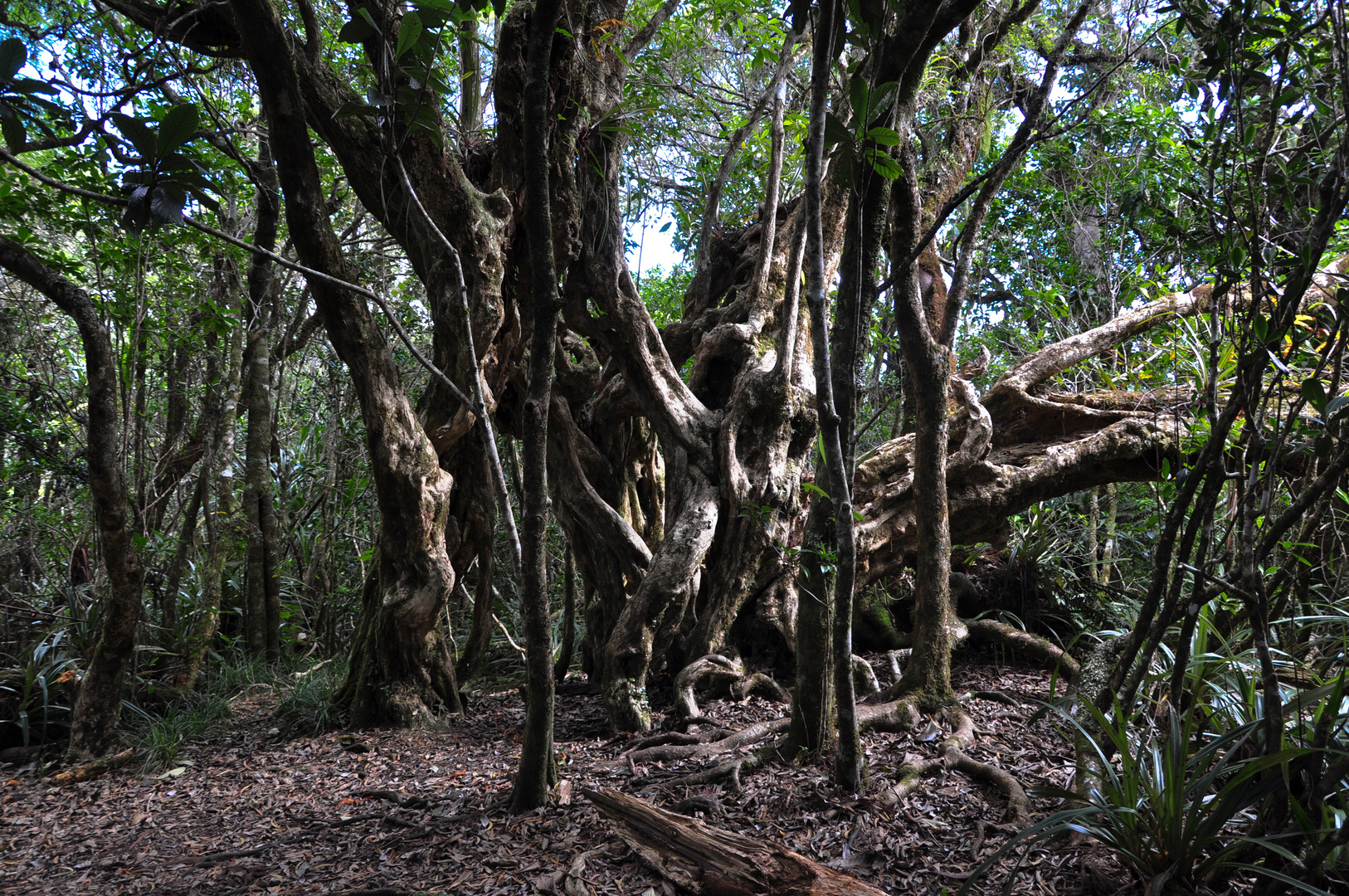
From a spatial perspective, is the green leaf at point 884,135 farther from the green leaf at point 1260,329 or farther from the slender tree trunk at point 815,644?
the slender tree trunk at point 815,644

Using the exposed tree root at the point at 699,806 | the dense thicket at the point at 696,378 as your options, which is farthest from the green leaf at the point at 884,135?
the exposed tree root at the point at 699,806

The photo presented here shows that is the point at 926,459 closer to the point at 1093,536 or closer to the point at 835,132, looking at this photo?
the point at 835,132

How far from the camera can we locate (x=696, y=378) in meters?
5.57

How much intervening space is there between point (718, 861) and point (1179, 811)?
126 cm

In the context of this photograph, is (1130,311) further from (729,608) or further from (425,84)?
(425,84)

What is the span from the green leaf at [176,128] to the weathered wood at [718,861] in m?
2.43

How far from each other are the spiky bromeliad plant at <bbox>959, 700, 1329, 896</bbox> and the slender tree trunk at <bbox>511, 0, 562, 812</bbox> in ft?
5.00

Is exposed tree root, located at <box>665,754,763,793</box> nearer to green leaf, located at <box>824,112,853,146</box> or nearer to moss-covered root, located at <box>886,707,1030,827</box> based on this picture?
moss-covered root, located at <box>886,707,1030,827</box>

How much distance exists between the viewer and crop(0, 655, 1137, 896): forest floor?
7.50ft

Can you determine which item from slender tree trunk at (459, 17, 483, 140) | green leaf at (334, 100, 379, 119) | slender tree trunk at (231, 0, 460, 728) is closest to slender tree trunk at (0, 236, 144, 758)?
slender tree trunk at (231, 0, 460, 728)

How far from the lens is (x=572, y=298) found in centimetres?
498

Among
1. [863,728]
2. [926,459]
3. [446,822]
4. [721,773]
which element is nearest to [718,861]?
[721,773]

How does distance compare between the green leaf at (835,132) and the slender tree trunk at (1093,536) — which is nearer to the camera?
the green leaf at (835,132)

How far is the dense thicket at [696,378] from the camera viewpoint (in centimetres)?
223
